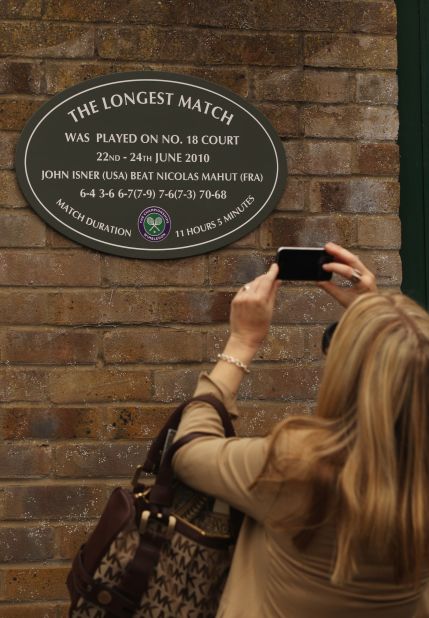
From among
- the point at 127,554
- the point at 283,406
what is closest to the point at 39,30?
the point at 283,406

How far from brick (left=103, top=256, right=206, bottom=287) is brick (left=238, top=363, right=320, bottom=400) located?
0.35m

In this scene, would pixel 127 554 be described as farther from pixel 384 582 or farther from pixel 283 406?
pixel 283 406

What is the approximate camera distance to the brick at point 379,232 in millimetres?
3115

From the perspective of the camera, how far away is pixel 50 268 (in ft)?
9.81

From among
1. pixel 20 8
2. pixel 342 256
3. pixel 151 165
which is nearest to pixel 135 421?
pixel 151 165

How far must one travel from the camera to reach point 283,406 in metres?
3.06

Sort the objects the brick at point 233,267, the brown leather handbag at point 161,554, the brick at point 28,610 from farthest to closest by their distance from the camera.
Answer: the brick at point 233,267 < the brick at point 28,610 < the brown leather handbag at point 161,554

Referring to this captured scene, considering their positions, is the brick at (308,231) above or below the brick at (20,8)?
below

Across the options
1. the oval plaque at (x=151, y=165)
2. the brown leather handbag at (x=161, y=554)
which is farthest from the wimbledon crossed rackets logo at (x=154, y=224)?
the brown leather handbag at (x=161, y=554)

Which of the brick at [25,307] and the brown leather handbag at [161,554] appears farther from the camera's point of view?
the brick at [25,307]

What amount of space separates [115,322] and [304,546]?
1.40 meters

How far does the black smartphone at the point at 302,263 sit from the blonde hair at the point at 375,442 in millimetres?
360

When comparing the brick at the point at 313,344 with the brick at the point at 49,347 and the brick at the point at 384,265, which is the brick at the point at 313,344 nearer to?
the brick at the point at 384,265

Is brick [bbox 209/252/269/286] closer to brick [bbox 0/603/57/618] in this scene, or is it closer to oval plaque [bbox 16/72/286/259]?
oval plaque [bbox 16/72/286/259]
